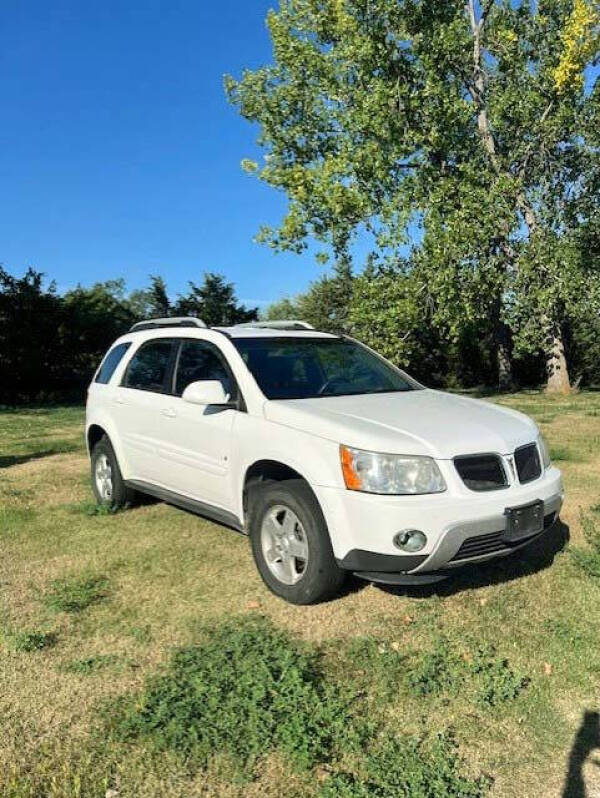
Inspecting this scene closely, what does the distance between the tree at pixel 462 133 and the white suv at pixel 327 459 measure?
14490mm

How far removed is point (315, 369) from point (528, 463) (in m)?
1.76

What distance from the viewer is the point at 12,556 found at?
530 cm

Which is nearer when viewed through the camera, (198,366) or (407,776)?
(407,776)

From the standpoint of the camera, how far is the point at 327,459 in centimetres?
394

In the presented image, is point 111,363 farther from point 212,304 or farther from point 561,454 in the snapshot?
point 212,304

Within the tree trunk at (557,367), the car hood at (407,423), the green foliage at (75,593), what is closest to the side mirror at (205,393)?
the car hood at (407,423)

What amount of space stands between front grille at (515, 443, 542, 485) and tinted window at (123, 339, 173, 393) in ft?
9.65

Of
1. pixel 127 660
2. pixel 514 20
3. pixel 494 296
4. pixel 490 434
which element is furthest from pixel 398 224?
pixel 127 660

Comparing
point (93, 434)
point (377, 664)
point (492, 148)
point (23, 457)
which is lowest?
point (377, 664)

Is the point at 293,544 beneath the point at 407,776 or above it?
above

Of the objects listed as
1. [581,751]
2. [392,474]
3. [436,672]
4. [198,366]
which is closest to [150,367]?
[198,366]

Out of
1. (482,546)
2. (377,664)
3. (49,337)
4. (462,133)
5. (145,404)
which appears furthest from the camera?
(49,337)

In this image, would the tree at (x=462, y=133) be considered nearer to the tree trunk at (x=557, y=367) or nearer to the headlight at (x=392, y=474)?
the tree trunk at (x=557, y=367)

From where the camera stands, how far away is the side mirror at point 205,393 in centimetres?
470
